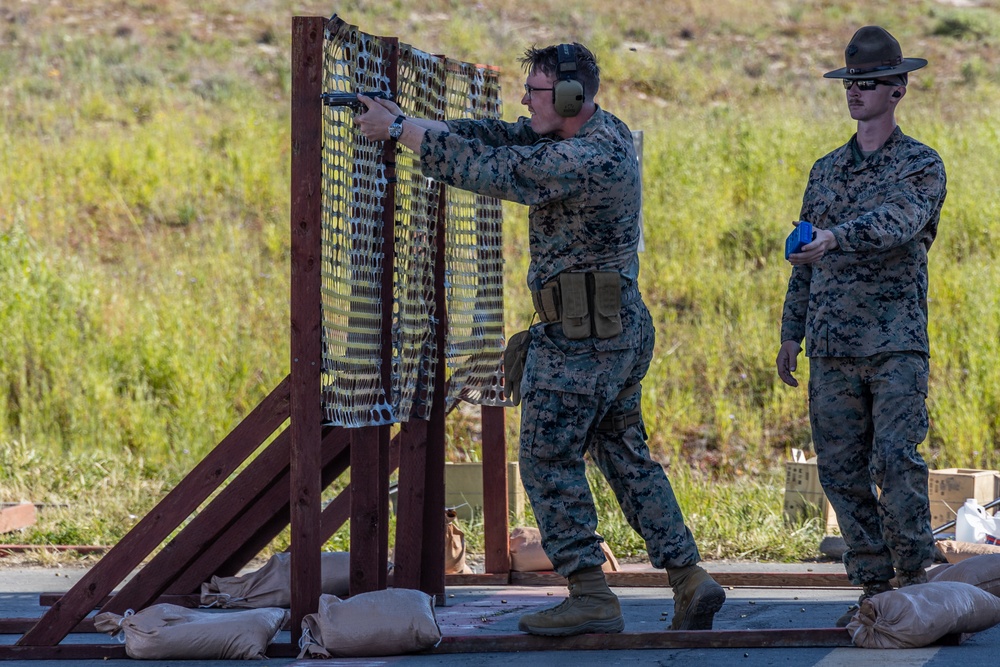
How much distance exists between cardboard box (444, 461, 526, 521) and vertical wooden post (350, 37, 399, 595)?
8.39 feet

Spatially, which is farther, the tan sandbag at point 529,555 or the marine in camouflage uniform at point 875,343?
the tan sandbag at point 529,555

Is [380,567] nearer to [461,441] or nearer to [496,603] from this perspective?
[496,603]

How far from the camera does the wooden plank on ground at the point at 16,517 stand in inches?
299

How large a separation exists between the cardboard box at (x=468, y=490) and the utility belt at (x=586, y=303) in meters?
3.05

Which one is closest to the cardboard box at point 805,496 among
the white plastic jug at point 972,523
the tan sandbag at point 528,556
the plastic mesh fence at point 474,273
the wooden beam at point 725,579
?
the white plastic jug at point 972,523

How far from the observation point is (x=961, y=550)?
6062mm

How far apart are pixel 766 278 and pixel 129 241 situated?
6.35 metres

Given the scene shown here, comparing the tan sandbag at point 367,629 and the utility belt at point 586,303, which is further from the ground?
the utility belt at point 586,303

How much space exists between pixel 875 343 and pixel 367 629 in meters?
2.06

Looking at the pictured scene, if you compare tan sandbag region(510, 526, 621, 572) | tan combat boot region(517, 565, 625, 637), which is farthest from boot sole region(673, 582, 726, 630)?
tan sandbag region(510, 526, 621, 572)

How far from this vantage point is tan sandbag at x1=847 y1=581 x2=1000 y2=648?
436cm

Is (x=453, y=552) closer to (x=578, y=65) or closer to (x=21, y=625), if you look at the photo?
(x=21, y=625)

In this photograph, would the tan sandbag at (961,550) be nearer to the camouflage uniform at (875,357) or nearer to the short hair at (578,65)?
the camouflage uniform at (875,357)

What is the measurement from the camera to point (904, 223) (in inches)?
178
